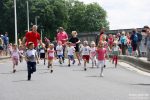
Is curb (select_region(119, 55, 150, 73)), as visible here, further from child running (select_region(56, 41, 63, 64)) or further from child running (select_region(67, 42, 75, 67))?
child running (select_region(56, 41, 63, 64))

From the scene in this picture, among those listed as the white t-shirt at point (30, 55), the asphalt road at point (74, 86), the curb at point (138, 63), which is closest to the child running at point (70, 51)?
the curb at point (138, 63)

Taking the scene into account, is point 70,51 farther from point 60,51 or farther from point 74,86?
point 74,86

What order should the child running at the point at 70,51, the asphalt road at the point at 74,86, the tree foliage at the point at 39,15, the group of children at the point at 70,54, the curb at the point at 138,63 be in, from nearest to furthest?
the asphalt road at the point at 74,86, the group of children at the point at 70,54, the curb at the point at 138,63, the child running at the point at 70,51, the tree foliage at the point at 39,15

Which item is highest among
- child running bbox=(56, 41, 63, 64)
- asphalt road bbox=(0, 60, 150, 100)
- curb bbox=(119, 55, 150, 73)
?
child running bbox=(56, 41, 63, 64)

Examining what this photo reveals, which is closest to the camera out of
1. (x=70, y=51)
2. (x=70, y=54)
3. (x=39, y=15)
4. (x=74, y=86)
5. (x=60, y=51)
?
(x=74, y=86)

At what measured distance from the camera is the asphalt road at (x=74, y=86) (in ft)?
53.6

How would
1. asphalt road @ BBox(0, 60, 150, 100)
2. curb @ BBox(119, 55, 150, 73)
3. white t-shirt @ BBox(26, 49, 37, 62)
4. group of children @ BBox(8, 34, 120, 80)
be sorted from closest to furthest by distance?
asphalt road @ BBox(0, 60, 150, 100) < white t-shirt @ BBox(26, 49, 37, 62) < group of children @ BBox(8, 34, 120, 80) < curb @ BBox(119, 55, 150, 73)

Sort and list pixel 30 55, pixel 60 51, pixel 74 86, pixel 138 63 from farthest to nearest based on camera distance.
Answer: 1. pixel 60 51
2. pixel 138 63
3. pixel 30 55
4. pixel 74 86

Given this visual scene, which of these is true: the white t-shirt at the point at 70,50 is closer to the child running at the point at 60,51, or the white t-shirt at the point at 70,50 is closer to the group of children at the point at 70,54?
the group of children at the point at 70,54

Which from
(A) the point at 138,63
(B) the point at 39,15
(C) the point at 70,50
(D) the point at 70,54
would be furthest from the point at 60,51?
(B) the point at 39,15

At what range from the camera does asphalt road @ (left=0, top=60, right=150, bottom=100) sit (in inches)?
643

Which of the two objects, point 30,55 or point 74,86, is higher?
point 30,55

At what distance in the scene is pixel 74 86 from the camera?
63.7 ft

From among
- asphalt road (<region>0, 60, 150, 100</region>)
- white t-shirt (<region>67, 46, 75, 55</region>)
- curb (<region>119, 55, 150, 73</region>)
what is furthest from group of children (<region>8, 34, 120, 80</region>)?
curb (<region>119, 55, 150, 73</region>)
